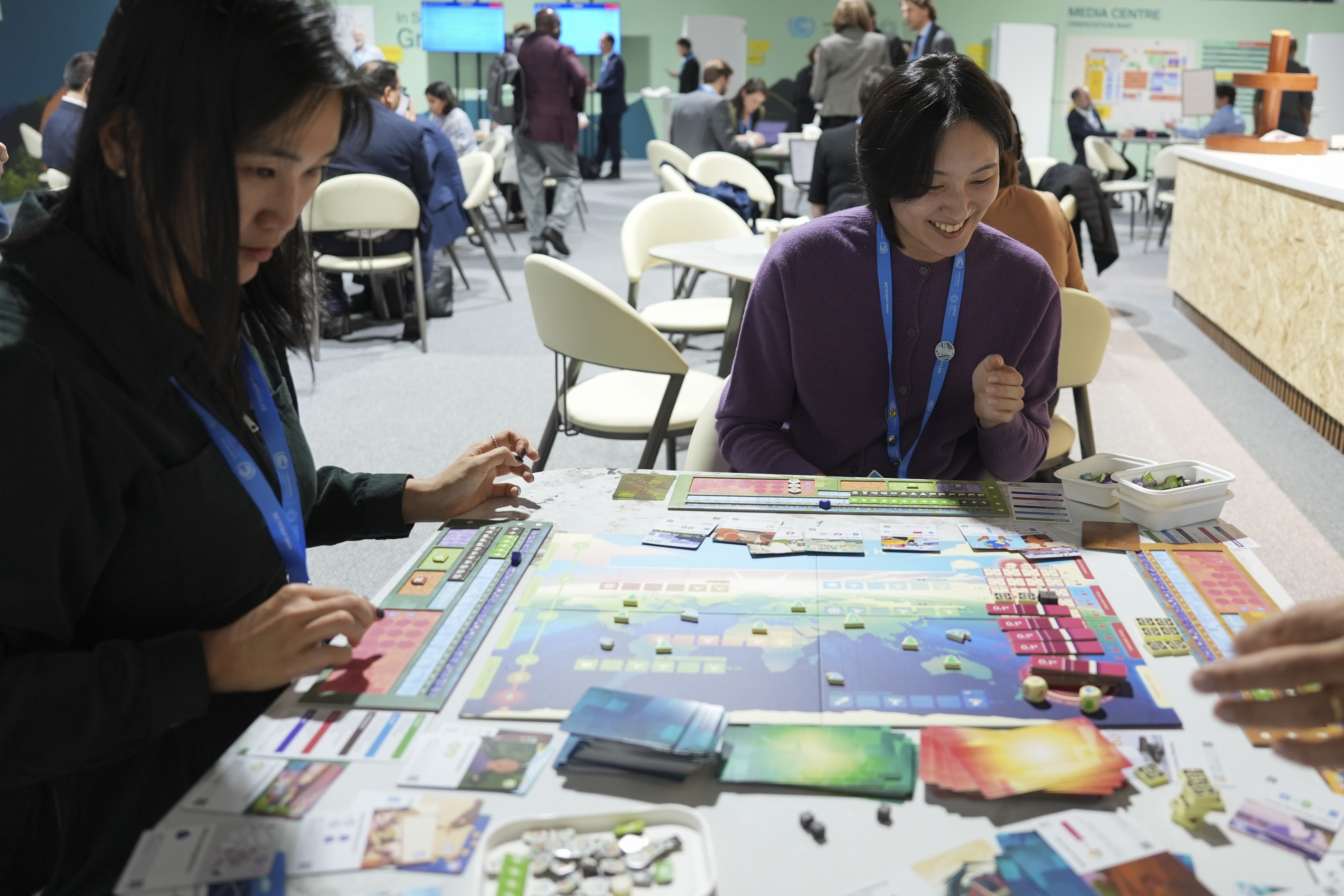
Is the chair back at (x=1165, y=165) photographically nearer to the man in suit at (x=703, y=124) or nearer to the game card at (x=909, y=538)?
the man in suit at (x=703, y=124)

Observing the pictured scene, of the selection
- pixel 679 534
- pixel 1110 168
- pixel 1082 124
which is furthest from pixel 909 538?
pixel 1082 124

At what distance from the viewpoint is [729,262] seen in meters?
3.60

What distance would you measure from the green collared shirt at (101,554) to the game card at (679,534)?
0.48 m

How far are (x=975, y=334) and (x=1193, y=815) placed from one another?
1055mm

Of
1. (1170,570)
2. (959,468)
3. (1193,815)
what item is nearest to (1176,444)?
(959,468)

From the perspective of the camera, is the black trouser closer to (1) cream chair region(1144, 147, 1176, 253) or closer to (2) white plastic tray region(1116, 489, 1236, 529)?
(1) cream chair region(1144, 147, 1176, 253)

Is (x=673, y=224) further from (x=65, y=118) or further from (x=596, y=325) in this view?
(x=65, y=118)

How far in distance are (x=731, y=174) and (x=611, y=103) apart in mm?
6758

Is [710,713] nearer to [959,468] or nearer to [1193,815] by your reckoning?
[1193,815]

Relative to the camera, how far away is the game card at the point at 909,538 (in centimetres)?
136

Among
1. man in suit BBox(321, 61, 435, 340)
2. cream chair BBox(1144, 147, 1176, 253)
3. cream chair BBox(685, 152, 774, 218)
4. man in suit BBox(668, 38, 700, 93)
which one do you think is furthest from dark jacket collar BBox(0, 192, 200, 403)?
man in suit BBox(668, 38, 700, 93)

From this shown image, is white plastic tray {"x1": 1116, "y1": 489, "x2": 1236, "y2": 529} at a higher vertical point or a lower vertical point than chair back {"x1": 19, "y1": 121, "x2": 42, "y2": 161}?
lower

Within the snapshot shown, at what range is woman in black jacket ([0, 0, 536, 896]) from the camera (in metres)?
0.91

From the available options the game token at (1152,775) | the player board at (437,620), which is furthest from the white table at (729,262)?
the game token at (1152,775)
